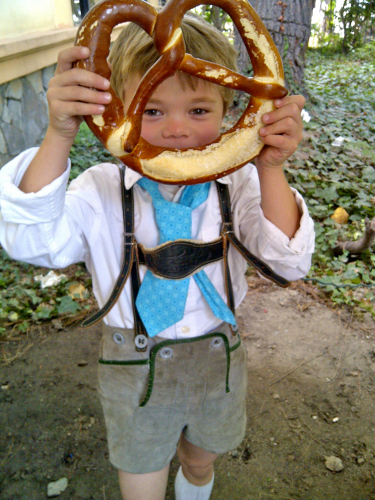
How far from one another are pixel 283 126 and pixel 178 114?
244mm

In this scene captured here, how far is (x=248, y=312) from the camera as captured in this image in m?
2.30

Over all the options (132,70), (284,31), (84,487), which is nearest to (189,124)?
(132,70)

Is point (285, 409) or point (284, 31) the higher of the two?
point (284, 31)

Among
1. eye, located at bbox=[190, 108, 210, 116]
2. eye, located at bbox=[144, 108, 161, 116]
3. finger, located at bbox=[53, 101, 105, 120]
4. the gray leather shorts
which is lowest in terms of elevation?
the gray leather shorts

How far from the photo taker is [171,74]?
810 mm

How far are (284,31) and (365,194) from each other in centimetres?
153

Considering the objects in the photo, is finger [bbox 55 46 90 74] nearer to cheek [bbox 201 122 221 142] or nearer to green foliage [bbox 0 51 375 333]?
cheek [bbox 201 122 221 142]

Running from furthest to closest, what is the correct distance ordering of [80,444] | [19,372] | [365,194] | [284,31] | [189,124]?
[284,31]
[365,194]
[19,372]
[80,444]
[189,124]

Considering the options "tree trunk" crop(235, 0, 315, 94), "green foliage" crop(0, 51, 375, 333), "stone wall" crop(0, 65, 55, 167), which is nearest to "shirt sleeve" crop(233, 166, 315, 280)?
"green foliage" crop(0, 51, 375, 333)

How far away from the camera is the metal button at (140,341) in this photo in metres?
1.11

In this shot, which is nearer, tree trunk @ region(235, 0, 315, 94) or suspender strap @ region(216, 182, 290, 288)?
suspender strap @ region(216, 182, 290, 288)

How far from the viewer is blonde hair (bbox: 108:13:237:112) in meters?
0.97

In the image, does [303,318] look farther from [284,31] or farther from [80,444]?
[284,31]

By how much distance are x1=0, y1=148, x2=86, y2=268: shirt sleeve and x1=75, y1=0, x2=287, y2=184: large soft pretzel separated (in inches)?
6.6
